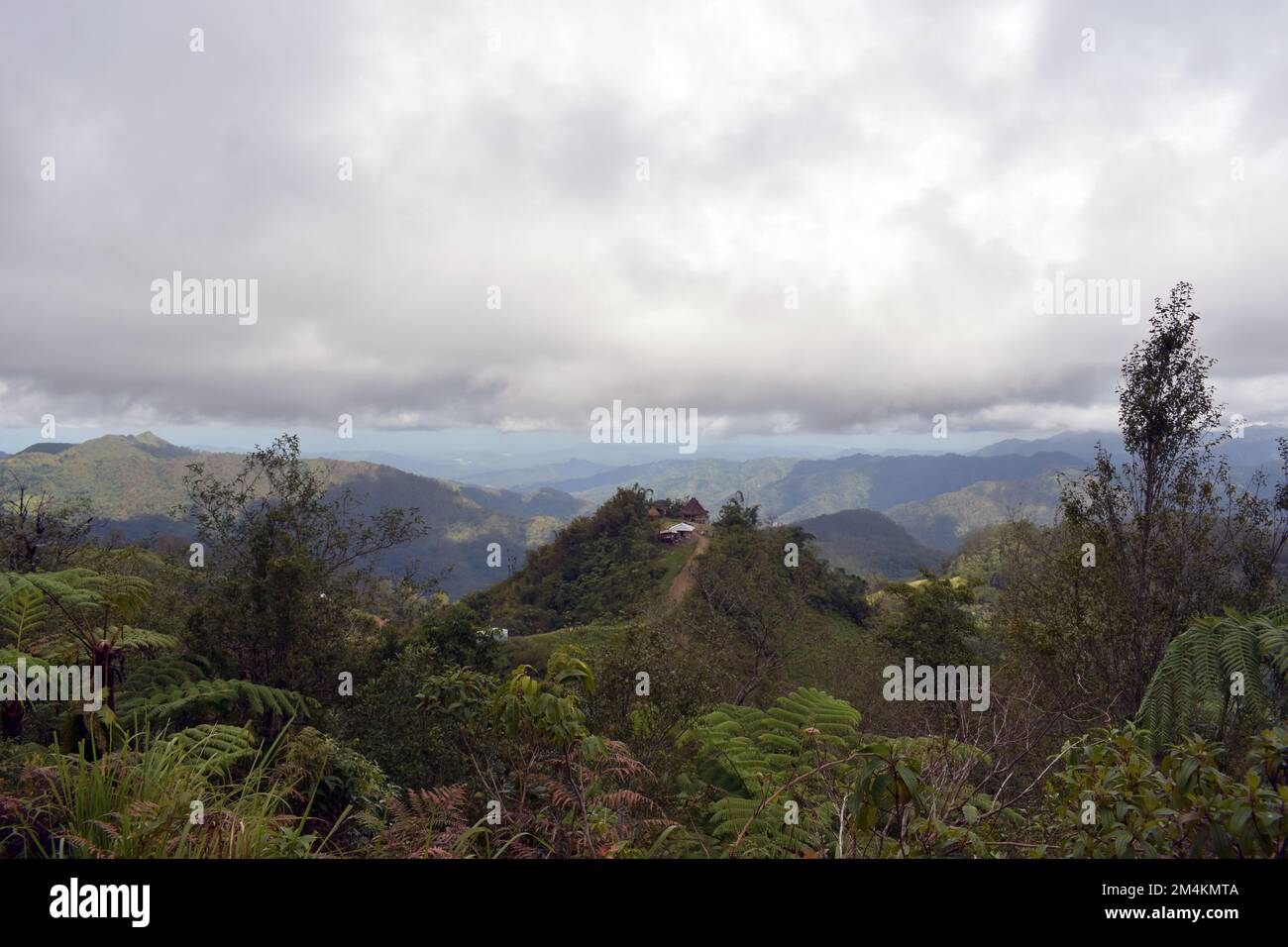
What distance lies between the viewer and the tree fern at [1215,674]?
4.53 meters

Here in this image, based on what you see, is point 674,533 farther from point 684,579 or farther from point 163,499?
point 163,499

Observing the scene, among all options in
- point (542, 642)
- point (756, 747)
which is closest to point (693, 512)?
point (542, 642)

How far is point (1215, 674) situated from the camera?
4.68 m

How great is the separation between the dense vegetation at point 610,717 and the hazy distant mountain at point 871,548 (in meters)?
115

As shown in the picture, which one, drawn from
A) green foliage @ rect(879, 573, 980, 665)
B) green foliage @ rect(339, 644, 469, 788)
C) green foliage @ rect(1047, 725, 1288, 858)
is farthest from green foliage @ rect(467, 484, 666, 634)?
green foliage @ rect(1047, 725, 1288, 858)

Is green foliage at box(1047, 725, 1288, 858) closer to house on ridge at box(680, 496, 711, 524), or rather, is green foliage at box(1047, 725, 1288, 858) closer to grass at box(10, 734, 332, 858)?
grass at box(10, 734, 332, 858)

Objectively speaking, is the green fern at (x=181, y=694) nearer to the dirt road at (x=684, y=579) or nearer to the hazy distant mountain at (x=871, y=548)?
the dirt road at (x=684, y=579)

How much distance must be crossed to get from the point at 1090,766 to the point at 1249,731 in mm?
6471

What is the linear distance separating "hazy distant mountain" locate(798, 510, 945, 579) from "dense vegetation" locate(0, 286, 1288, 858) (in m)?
115

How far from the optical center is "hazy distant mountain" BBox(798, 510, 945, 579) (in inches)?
5482

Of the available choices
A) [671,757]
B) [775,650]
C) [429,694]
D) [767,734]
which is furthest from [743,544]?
[429,694]

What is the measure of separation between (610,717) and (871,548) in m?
170
